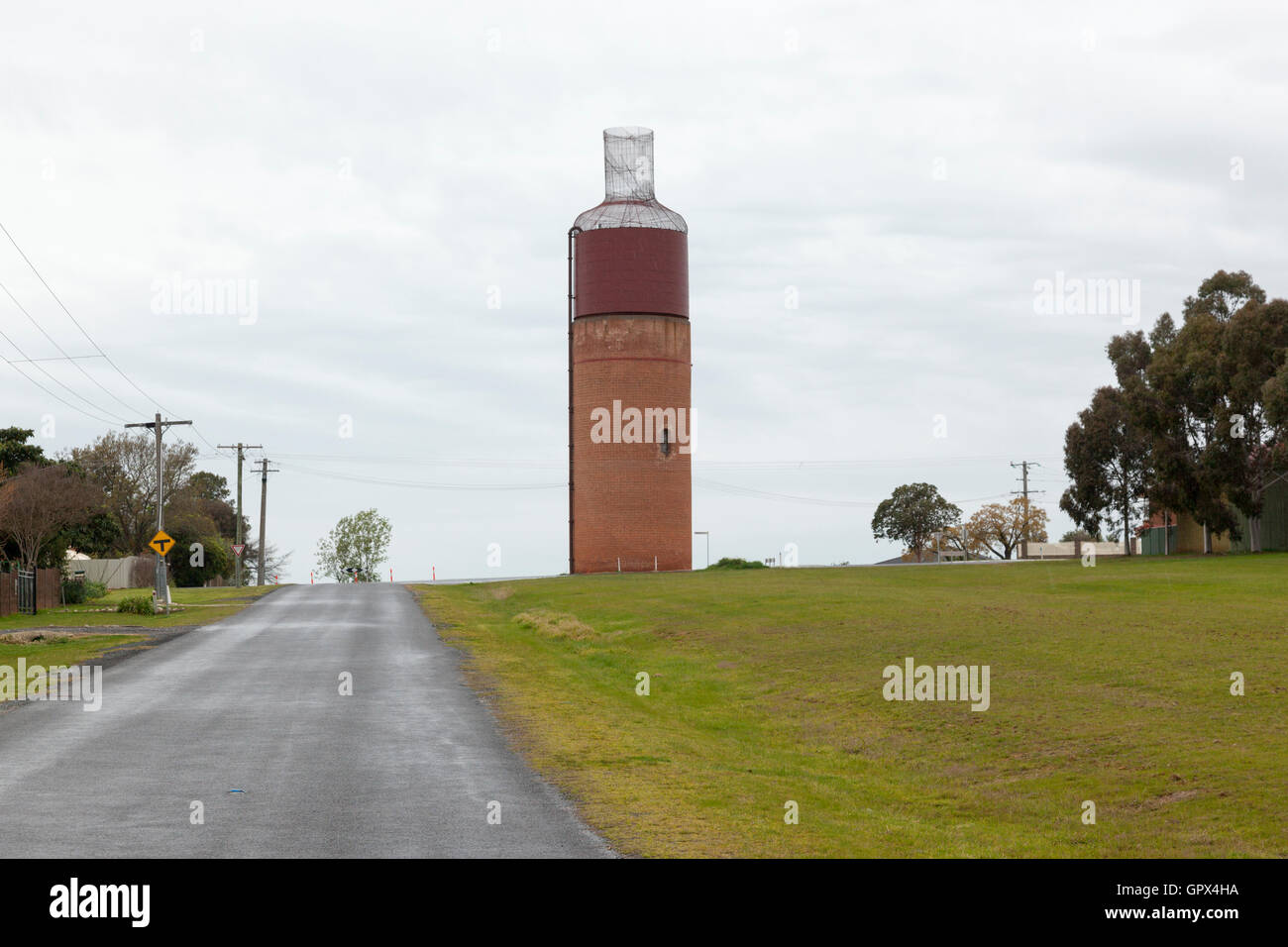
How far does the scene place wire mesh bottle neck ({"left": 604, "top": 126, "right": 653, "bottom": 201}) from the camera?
248ft

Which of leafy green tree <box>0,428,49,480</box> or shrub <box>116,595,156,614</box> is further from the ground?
leafy green tree <box>0,428,49,480</box>

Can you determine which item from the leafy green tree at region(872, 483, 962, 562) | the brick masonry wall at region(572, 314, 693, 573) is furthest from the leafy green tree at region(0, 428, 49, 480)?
the leafy green tree at region(872, 483, 962, 562)

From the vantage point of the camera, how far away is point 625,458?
2825 inches

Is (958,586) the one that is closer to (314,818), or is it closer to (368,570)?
(314,818)

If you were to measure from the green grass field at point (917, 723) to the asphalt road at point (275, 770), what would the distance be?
0.86 metres

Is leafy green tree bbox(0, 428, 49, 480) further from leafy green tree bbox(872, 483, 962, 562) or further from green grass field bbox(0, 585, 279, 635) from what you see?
leafy green tree bbox(872, 483, 962, 562)

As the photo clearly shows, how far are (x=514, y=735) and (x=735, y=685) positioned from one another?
7.47m

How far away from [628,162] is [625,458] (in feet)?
58.6

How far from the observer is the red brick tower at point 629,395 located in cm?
7150

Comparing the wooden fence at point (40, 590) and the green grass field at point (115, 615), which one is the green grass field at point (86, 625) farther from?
the wooden fence at point (40, 590)

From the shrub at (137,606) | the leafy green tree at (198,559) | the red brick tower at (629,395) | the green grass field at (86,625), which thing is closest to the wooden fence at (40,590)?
the green grass field at (86,625)

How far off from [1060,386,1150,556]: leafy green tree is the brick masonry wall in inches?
908
